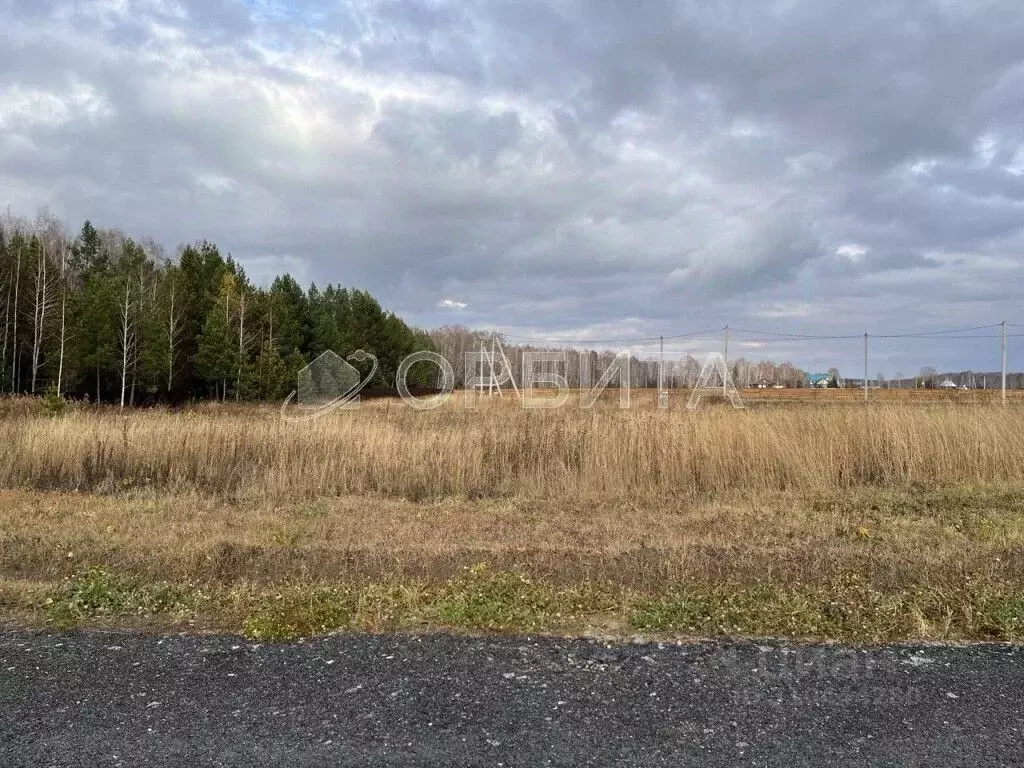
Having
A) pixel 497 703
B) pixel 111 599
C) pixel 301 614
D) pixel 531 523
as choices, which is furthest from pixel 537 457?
pixel 497 703

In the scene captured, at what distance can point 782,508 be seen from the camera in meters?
9.16

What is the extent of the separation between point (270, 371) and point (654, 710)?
42.7m

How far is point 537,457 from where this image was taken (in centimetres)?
1138

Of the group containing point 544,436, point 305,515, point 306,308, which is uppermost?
point 306,308

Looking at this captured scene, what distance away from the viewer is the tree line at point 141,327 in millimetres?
38438

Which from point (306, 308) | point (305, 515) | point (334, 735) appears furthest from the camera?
point (306, 308)

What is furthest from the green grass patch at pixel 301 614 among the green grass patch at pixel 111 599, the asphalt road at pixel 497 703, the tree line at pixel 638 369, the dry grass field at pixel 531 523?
the tree line at pixel 638 369

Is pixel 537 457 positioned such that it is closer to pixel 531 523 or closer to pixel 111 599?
pixel 531 523

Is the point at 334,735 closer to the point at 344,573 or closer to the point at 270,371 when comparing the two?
the point at 344,573

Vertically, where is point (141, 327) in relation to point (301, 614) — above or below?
above

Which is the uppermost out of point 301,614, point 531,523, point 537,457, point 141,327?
point 141,327

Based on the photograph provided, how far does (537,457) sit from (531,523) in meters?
2.98

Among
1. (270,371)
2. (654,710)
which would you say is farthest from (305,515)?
(270,371)

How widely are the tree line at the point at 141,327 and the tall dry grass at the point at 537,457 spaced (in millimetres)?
25944
